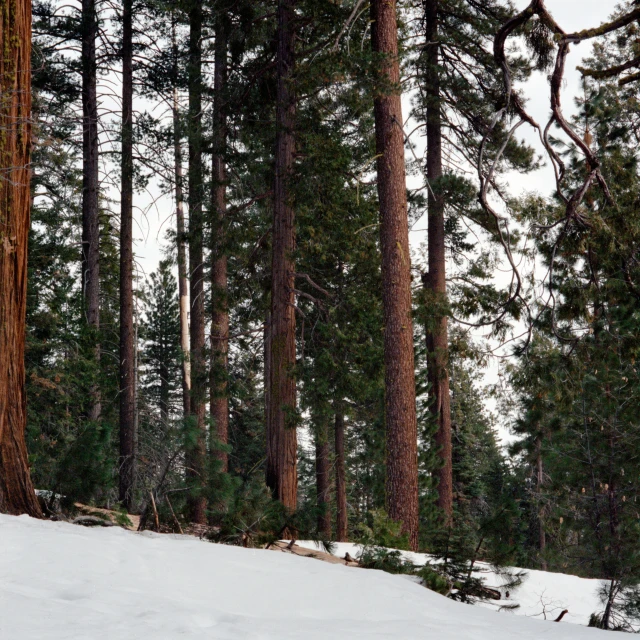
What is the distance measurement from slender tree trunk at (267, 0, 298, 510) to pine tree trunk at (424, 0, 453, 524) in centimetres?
340

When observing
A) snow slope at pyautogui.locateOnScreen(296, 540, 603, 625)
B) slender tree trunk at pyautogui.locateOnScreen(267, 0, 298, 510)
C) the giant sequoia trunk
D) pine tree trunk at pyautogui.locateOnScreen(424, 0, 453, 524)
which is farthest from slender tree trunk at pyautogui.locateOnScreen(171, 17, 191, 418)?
snow slope at pyautogui.locateOnScreen(296, 540, 603, 625)

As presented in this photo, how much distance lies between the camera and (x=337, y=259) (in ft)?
53.6

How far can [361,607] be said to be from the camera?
13.1 feet

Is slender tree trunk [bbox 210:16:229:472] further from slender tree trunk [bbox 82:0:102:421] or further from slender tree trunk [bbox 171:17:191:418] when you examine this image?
slender tree trunk [bbox 82:0:102:421]

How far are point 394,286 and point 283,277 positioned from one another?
2447 mm

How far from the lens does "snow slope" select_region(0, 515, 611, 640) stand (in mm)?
3143

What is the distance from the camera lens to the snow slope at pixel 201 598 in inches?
124

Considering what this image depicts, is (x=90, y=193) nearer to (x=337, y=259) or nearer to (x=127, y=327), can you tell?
(x=127, y=327)

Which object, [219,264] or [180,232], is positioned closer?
[219,264]

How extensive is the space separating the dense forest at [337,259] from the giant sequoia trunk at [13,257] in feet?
0.07

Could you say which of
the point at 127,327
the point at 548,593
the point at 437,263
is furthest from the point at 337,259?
the point at 548,593

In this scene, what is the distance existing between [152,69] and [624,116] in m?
9.99

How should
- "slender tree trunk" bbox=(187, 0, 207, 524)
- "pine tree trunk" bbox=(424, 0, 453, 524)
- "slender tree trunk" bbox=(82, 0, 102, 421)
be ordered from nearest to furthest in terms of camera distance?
1. "slender tree trunk" bbox=(187, 0, 207, 524)
2. "pine tree trunk" bbox=(424, 0, 453, 524)
3. "slender tree trunk" bbox=(82, 0, 102, 421)

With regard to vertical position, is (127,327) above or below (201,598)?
above
